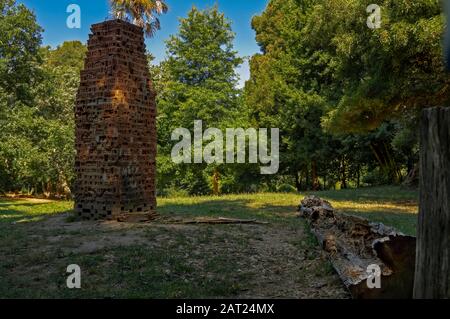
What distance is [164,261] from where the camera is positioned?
269 inches

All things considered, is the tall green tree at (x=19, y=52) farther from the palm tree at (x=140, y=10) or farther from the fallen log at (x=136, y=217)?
the fallen log at (x=136, y=217)

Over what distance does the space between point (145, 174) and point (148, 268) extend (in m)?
4.96

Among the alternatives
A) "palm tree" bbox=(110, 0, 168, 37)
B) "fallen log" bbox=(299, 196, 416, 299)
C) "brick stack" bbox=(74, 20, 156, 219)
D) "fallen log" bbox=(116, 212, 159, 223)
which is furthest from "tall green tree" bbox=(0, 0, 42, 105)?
"fallen log" bbox=(299, 196, 416, 299)

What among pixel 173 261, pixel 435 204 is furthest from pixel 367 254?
pixel 435 204

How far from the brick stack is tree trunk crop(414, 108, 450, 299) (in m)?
8.38

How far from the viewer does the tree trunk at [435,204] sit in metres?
2.82

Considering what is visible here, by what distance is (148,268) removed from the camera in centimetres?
646

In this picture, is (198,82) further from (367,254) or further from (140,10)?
(367,254)

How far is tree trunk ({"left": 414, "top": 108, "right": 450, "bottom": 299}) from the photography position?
9.25 ft

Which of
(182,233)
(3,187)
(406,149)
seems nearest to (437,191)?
(182,233)

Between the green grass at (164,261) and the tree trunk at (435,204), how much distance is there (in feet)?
8.65

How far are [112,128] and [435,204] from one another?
8656 mm

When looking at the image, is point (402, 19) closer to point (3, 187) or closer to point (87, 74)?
point (87, 74)

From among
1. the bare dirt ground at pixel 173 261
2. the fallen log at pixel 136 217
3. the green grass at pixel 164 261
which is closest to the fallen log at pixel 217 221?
the green grass at pixel 164 261
